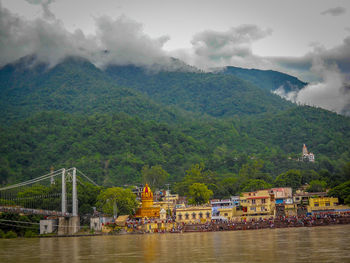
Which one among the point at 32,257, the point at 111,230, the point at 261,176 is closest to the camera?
the point at 32,257

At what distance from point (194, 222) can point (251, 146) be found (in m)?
86.8

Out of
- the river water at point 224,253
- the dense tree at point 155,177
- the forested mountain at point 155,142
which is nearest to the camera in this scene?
the river water at point 224,253

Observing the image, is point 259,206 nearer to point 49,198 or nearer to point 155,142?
point 49,198

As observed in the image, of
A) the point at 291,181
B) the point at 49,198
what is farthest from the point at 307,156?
the point at 49,198

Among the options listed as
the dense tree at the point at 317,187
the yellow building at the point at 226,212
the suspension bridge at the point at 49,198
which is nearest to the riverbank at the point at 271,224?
the yellow building at the point at 226,212

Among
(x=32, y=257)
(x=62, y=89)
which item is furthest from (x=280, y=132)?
(x=32, y=257)

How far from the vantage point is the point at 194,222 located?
214 ft

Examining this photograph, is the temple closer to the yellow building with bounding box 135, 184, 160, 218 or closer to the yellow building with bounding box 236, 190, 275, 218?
the yellow building with bounding box 236, 190, 275, 218

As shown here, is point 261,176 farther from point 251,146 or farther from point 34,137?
point 34,137

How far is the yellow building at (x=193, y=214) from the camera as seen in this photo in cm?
6569

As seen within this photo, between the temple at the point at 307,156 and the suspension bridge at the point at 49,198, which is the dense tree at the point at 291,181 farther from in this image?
the temple at the point at 307,156

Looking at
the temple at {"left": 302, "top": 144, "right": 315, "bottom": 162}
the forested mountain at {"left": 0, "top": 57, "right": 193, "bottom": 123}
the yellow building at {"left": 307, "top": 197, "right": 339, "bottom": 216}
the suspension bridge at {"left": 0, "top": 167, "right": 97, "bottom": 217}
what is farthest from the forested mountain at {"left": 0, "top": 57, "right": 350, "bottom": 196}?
the suspension bridge at {"left": 0, "top": 167, "right": 97, "bottom": 217}

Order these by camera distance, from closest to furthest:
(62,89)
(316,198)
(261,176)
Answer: (316,198), (261,176), (62,89)

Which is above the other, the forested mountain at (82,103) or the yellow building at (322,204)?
the forested mountain at (82,103)
